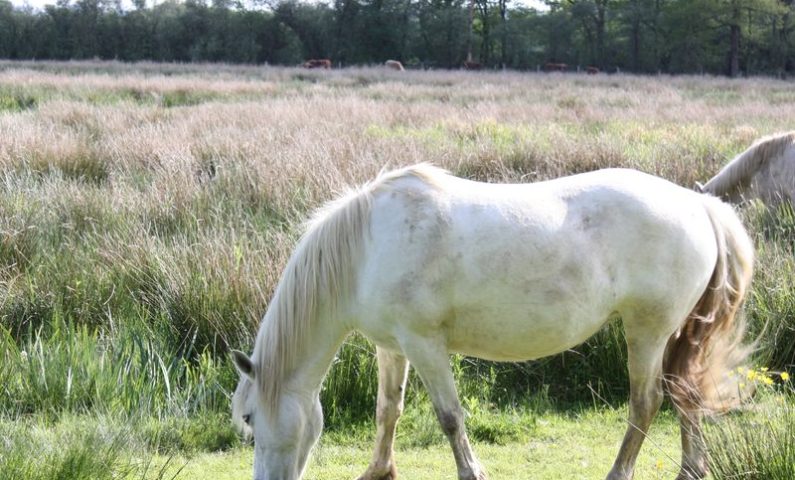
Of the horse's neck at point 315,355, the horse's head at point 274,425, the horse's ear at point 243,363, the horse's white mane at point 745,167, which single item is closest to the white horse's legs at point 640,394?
the horse's neck at point 315,355

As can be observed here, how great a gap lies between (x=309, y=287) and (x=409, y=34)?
47035 mm

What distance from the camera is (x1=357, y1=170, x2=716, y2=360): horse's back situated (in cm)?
302

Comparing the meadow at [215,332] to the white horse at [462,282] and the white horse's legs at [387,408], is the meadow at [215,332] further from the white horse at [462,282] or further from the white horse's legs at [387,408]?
the white horse at [462,282]

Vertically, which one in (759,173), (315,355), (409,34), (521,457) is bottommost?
(521,457)

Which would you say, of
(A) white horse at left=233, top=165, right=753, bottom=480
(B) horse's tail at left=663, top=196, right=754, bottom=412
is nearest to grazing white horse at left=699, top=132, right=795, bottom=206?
(B) horse's tail at left=663, top=196, right=754, bottom=412

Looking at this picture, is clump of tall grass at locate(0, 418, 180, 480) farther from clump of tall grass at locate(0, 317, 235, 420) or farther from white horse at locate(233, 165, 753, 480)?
white horse at locate(233, 165, 753, 480)

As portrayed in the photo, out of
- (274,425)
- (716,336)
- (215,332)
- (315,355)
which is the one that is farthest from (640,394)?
(215,332)

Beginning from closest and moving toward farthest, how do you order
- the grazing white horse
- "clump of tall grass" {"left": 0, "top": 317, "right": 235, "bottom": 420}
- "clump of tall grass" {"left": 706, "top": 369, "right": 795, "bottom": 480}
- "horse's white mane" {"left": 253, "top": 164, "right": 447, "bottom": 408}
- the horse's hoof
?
"clump of tall grass" {"left": 706, "top": 369, "right": 795, "bottom": 480}
"horse's white mane" {"left": 253, "top": 164, "right": 447, "bottom": 408}
the horse's hoof
"clump of tall grass" {"left": 0, "top": 317, "right": 235, "bottom": 420}
the grazing white horse

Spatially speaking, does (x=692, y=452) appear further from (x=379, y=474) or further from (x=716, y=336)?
(x=379, y=474)

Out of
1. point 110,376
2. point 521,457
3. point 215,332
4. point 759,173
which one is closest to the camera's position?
point 521,457

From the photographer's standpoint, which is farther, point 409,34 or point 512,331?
point 409,34

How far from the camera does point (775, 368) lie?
4.73 meters

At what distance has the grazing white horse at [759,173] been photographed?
23.7 feet

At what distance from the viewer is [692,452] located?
3422 mm
